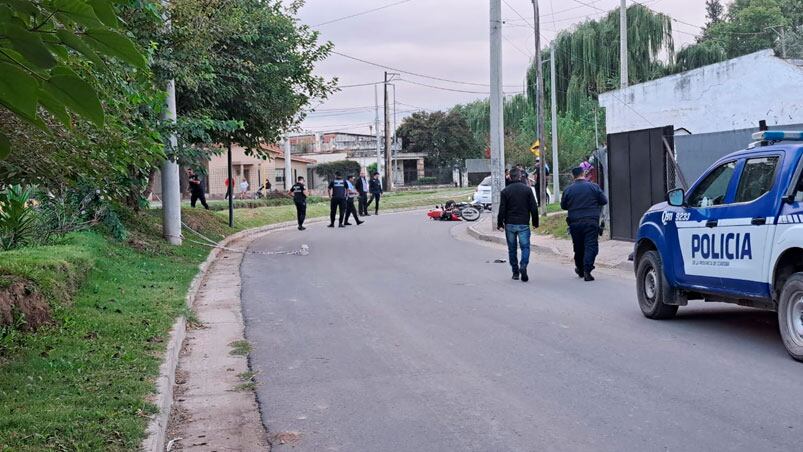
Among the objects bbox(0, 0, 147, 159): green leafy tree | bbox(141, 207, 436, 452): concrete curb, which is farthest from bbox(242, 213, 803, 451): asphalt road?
bbox(0, 0, 147, 159): green leafy tree

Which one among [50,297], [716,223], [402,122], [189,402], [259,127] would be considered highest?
[402,122]

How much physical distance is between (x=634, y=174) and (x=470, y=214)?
16.5m

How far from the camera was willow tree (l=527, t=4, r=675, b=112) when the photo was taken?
41688 millimetres

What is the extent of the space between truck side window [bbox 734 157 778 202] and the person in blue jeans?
579 centimetres

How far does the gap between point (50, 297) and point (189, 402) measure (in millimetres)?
3143

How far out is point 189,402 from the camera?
23.6 ft

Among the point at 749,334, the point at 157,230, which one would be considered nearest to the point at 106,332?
the point at 749,334

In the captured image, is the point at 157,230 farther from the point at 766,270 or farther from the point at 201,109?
the point at 766,270

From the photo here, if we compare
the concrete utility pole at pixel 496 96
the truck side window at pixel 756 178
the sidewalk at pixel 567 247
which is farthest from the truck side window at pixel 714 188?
the concrete utility pole at pixel 496 96

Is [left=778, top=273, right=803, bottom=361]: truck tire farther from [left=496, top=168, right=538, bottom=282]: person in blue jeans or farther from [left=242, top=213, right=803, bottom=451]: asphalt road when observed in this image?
[left=496, top=168, right=538, bottom=282]: person in blue jeans

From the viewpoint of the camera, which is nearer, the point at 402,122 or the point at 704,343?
the point at 704,343

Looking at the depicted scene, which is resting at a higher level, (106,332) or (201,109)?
(201,109)

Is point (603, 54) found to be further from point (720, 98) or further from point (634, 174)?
point (634, 174)

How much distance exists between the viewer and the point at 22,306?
8.59m
